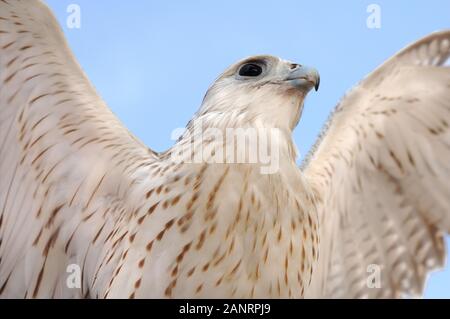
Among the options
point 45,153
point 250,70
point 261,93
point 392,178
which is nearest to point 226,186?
point 261,93

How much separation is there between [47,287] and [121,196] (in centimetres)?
71

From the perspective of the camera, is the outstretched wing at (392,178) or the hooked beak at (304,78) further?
the outstretched wing at (392,178)

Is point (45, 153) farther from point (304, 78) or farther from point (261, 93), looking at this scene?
point (304, 78)

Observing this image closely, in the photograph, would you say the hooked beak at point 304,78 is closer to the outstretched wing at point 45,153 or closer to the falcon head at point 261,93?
the falcon head at point 261,93

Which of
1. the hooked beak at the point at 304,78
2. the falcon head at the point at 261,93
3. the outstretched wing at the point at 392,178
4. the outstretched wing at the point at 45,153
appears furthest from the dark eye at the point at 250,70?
the outstretched wing at the point at 392,178

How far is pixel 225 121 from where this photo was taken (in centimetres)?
471

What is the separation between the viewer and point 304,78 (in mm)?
4750

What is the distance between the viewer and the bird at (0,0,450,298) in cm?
434

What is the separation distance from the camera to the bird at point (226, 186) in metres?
4.34

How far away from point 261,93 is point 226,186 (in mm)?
723

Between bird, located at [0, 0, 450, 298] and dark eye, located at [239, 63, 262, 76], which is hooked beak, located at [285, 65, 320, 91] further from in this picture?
dark eye, located at [239, 63, 262, 76]

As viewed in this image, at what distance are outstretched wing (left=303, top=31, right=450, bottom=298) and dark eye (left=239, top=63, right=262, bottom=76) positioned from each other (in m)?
0.89

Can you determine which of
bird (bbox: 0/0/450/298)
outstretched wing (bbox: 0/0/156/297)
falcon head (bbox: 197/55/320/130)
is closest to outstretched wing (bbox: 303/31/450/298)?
bird (bbox: 0/0/450/298)
